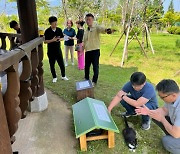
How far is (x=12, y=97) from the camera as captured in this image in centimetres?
176

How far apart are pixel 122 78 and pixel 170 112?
332 cm

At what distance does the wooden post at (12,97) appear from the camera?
1714 mm

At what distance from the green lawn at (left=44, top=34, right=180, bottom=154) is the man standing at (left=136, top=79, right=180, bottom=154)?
0.88ft

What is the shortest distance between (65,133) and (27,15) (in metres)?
1.67

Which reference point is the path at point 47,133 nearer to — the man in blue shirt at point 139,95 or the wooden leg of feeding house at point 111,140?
the wooden leg of feeding house at point 111,140

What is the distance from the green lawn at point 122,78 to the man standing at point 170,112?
27 centimetres

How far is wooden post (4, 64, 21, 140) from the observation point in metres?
1.71

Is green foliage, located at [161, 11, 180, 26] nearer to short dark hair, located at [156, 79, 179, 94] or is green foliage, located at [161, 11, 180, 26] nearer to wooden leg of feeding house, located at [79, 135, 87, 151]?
short dark hair, located at [156, 79, 179, 94]

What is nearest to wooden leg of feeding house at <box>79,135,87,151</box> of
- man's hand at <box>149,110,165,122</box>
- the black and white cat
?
the black and white cat

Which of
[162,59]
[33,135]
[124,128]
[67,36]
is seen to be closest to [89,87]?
[124,128]

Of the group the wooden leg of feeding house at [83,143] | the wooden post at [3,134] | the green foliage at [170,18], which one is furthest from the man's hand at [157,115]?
the green foliage at [170,18]

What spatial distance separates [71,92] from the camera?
4.65m

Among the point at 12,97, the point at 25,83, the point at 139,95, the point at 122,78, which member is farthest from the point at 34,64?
the point at 122,78

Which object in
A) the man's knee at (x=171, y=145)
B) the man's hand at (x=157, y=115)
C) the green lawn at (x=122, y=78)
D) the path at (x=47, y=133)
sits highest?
the man's hand at (x=157, y=115)
